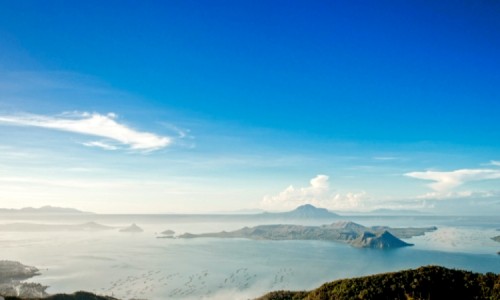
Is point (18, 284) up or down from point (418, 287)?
down

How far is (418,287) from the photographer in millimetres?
36219

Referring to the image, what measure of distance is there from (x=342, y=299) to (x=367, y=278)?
595 centimetres

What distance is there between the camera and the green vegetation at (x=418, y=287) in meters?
34.7

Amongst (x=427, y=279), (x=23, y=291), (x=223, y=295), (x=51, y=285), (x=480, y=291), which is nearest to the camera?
(x=480, y=291)

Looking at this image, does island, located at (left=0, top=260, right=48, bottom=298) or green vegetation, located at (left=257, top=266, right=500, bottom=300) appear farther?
island, located at (left=0, top=260, right=48, bottom=298)

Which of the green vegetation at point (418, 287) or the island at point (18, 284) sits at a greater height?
the green vegetation at point (418, 287)

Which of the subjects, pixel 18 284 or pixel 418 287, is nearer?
pixel 418 287

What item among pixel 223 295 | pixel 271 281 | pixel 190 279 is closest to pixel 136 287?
pixel 190 279

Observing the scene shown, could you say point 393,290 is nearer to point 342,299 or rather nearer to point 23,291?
point 342,299

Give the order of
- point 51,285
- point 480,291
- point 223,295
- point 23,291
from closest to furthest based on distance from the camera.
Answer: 1. point 480,291
2. point 23,291
3. point 223,295
4. point 51,285

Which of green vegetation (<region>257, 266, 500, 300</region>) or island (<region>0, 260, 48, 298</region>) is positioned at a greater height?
green vegetation (<region>257, 266, 500, 300</region>)

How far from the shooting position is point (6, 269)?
19238cm

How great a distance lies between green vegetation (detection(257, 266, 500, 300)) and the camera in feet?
114

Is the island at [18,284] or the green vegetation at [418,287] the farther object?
the island at [18,284]
